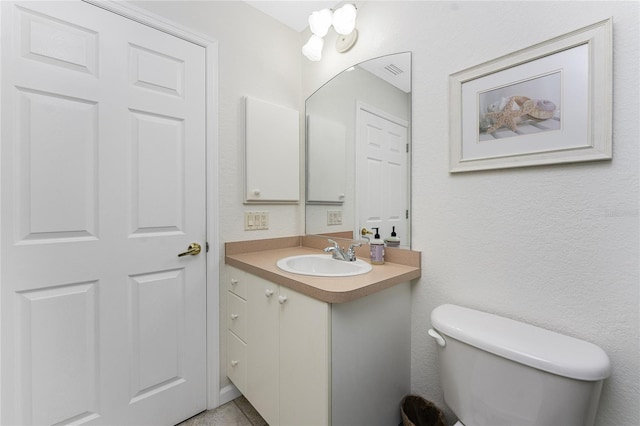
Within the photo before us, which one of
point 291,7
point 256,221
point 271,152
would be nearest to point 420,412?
point 256,221

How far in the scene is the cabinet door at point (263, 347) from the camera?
3.94ft

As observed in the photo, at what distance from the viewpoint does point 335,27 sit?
4.91 ft

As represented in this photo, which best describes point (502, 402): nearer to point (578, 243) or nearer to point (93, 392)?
point (578, 243)

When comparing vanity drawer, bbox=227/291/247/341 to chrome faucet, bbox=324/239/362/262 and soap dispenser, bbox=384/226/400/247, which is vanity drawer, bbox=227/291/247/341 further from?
soap dispenser, bbox=384/226/400/247

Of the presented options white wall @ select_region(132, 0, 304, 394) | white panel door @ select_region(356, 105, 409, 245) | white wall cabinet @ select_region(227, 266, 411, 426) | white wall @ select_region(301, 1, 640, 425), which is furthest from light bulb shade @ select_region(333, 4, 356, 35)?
white wall cabinet @ select_region(227, 266, 411, 426)

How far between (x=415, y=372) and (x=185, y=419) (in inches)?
48.3

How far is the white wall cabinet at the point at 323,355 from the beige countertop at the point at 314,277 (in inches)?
2.0

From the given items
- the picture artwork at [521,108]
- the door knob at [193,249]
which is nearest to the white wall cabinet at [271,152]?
the door knob at [193,249]

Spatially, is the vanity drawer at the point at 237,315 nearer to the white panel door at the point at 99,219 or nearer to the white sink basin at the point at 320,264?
the white panel door at the point at 99,219

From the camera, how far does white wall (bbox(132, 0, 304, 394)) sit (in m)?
1.52

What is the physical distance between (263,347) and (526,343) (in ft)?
3.38

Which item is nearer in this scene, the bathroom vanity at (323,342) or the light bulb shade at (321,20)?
the bathroom vanity at (323,342)

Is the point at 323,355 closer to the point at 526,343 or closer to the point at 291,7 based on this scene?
the point at 526,343

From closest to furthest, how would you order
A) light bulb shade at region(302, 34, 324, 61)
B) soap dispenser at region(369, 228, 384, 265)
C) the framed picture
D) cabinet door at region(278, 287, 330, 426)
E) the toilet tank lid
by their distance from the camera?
the toilet tank lid
the framed picture
cabinet door at region(278, 287, 330, 426)
soap dispenser at region(369, 228, 384, 265)
light bulb shade at region(302, 34, 324, 61)
